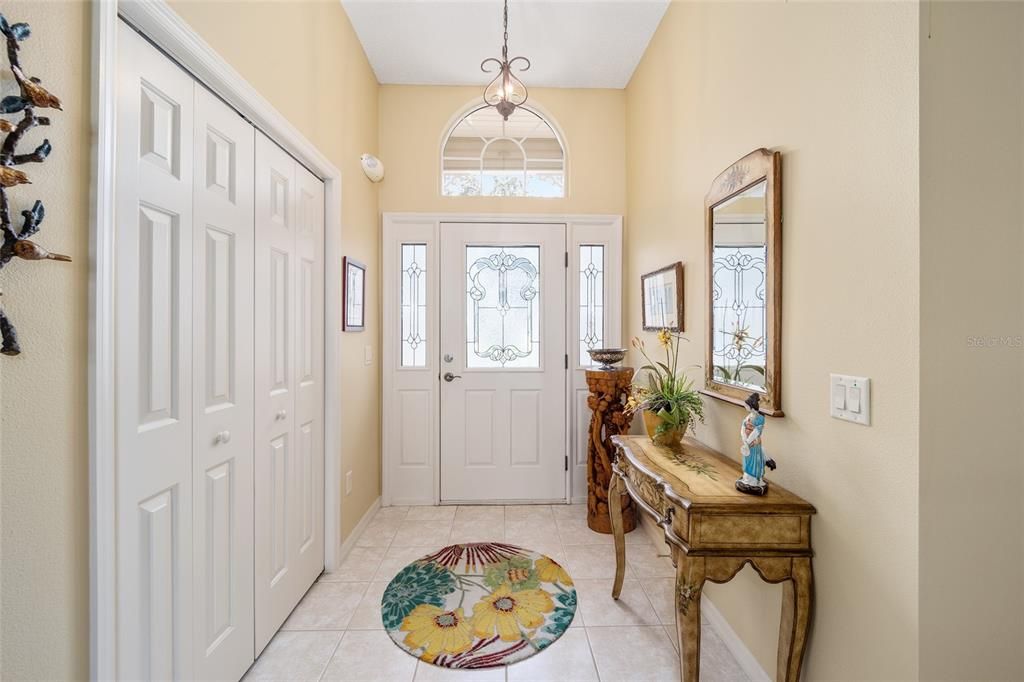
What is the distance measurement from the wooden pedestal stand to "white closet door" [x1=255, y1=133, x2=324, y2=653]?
1573mm

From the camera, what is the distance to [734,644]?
1.69 meters

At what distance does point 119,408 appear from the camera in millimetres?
1019

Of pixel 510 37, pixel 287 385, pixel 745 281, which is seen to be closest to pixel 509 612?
pixel 287 385

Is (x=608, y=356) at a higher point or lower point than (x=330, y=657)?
higher

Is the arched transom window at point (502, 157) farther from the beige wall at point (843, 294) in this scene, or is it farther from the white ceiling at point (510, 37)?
the beige wall at point (843, 294)

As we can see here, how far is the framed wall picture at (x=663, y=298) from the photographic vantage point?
2.18m

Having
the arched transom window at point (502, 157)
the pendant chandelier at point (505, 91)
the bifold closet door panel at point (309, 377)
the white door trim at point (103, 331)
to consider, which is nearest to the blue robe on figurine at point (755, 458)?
the white door trim at point (103, 331)

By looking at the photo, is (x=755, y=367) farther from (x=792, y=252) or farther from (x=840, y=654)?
(x=840, y=654)

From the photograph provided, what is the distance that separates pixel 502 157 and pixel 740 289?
213 centimetres

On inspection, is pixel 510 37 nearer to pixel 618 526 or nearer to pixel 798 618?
pixel 618 526

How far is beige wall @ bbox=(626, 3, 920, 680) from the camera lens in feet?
3.25

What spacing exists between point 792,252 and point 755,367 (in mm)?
420

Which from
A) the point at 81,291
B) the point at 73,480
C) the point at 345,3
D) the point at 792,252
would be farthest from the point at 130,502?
the point at 345,3

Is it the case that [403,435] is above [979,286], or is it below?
below
